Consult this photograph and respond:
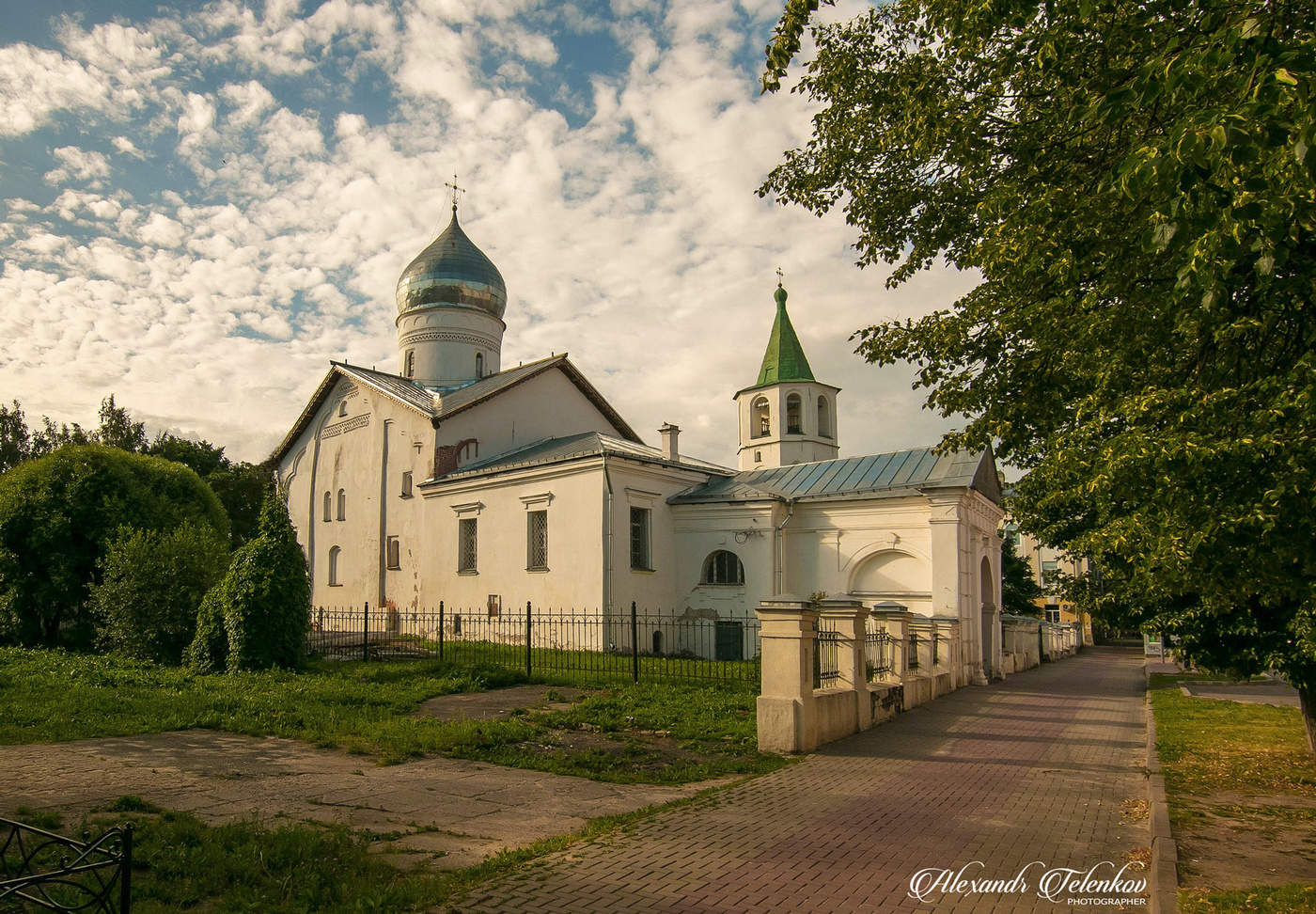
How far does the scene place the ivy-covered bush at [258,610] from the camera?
14.9 meters

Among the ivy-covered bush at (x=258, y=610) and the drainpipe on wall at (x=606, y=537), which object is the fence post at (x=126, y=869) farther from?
the drainpipe on wall at (x=606, y=537)

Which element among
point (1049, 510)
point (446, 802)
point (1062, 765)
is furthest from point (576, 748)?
point (1049, 510)

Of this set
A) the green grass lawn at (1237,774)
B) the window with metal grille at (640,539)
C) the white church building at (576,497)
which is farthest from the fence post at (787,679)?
the window with metal grille at (640,539)

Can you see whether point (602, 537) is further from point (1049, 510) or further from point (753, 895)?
point (753, 895)

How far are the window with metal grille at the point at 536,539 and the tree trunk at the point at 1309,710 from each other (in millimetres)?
17415

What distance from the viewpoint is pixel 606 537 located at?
2181 centimetres

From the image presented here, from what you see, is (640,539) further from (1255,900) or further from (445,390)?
(1255,900)

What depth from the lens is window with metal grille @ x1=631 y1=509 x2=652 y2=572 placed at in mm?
23156

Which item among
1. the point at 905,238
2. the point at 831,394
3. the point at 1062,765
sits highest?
the point at 831,394

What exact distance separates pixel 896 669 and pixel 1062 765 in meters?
3.83

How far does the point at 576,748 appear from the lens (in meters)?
9.49

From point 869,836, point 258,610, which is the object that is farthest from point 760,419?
point 869,836

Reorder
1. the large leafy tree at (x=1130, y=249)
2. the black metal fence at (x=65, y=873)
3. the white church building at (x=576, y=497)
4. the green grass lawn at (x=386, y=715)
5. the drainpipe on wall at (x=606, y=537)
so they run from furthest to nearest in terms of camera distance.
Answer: the drainpipe on wall at (x=606, y=537), the white church building at (x=576, y=497), the green grass lawn at (x=386, y=715), the large leafy tree at (x=1130, y=249), the black metal fence at (x=65, y=873)

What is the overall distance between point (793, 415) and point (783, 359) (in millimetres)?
2416
